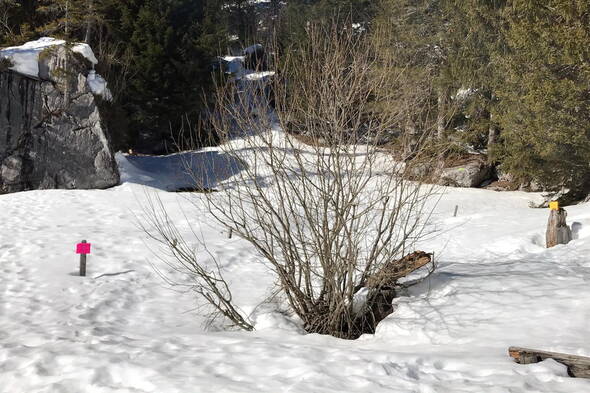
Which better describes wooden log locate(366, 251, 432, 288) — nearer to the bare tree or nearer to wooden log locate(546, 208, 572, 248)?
the bare tree

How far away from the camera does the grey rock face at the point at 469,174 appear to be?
66.7 feet

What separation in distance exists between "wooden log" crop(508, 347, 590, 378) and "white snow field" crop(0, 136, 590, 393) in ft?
0.27

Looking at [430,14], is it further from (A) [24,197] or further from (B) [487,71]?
(A) [24,197]

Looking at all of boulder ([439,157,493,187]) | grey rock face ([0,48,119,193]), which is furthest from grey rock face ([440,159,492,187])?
grey rock face ([0,48,119,193])

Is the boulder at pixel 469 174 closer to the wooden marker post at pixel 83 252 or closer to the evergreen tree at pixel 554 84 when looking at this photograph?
the evergreen tree at pixel 554 84

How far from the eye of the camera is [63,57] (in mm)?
16781

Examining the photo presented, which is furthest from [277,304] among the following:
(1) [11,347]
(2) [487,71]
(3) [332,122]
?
(2) [487,71]

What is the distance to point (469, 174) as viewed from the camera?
66.8 ft

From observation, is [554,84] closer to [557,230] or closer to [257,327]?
[557,230]

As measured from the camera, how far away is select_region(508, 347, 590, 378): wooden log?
378 cm

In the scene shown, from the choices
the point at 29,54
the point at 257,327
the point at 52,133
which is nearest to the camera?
the point at 257,327

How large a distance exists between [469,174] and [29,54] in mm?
17063

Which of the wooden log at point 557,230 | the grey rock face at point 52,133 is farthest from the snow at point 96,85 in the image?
the wooden log at point 557,230

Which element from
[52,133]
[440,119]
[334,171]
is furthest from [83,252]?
[52,133]
